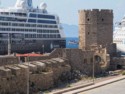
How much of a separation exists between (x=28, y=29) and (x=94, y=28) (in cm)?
3161

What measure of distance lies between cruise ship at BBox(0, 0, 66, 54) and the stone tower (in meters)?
24.5

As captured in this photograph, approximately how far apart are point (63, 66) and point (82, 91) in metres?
5.97

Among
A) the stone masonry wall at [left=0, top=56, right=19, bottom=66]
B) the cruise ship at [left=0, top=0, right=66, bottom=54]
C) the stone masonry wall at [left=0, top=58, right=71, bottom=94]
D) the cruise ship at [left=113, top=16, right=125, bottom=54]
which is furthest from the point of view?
the cruise ship at [left=113, top=16, right=125, bottom=54]

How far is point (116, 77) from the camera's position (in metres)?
33.7

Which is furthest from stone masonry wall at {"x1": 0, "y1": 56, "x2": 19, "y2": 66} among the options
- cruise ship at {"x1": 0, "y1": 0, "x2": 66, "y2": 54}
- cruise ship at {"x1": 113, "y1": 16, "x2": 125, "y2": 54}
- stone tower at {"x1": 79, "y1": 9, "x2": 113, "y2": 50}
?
cruise ship at {"x1": 113, "y1": 16, "x2": 125, "y2": 54}

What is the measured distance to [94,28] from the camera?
1556 inches

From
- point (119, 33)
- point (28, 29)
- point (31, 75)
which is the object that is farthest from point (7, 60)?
point (119, 33)

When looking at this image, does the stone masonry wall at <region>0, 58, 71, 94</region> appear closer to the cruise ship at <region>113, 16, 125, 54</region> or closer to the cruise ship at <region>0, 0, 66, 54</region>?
the cruise ship at <region>0, 0, 66, 54</region>

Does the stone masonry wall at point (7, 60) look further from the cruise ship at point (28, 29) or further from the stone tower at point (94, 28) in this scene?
the cruise ship at point (28, 29)

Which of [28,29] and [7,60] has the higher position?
[28,29]

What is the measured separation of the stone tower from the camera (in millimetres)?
39531

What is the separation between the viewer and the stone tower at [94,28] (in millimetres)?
39531

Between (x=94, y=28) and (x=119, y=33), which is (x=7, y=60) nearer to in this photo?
(x=94, y=28)

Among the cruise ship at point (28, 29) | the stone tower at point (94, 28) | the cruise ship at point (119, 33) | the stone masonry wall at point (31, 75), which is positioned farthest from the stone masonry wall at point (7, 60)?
the cruise ship at point (119, 33)
